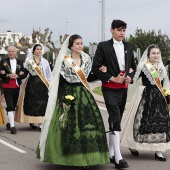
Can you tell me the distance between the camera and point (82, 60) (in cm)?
695

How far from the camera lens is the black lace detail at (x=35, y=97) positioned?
10734mm

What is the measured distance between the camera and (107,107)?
6906 millimetres

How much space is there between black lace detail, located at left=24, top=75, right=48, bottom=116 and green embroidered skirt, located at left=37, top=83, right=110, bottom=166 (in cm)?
402

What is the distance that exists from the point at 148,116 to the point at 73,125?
1408mm

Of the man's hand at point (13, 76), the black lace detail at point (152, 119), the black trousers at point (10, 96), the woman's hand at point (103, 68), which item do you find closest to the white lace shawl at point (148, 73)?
the black lace detail at point (152, 119)

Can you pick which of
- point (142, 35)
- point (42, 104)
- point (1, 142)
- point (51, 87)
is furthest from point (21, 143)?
point (142, 35)

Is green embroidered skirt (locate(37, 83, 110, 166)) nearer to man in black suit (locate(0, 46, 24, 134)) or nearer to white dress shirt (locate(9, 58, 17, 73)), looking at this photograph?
man in black suit (locate(0, 46, 24, 134))

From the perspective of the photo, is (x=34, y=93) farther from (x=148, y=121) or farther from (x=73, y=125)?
(x=73, y=125)

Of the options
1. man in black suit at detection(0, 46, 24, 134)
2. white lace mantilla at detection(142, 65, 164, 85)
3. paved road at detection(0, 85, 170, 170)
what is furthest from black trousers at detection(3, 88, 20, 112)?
white lace mantilla at detection(142, 65, 164, 85)

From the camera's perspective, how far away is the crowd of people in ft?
21.6

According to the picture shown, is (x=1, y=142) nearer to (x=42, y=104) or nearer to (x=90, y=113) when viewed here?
(x=42, y=104)

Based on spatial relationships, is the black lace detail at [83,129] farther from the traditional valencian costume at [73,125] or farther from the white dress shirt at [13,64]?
the white dress shirt at [13,64]

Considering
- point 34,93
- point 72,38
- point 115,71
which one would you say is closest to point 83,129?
point 115,71

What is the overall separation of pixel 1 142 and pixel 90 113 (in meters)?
3.14
